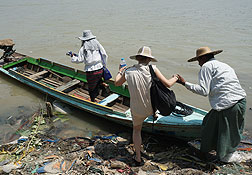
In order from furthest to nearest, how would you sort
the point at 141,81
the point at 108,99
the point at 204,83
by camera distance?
the point at 108,99, the point at 141,81, the point at 204,83

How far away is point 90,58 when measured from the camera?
5004mm

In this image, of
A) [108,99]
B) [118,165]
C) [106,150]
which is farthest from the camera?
[108,99]

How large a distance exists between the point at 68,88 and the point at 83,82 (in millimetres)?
546

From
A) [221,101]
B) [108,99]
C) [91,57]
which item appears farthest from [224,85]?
[108,99]

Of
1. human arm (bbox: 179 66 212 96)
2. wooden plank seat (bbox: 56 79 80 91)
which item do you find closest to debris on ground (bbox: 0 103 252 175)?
human arm (bbox: 179 66 212 96)

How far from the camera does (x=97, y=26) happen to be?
17891mm

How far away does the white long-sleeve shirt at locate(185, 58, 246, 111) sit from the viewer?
3.05 metres

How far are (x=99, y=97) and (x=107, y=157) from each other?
2.60 meters

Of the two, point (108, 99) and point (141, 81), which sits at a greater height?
point (141, 81)

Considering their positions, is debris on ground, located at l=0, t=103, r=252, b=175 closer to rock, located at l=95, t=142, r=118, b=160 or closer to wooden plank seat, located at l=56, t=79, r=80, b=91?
rock, located at l=95, t=142, r=118, b=160

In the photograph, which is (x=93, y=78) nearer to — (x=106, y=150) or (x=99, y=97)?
(x=99, y=97)

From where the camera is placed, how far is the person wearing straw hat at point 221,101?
3.07m

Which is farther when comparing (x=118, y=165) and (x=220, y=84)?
(x=118, y=165)

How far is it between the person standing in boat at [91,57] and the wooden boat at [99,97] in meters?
0.65
